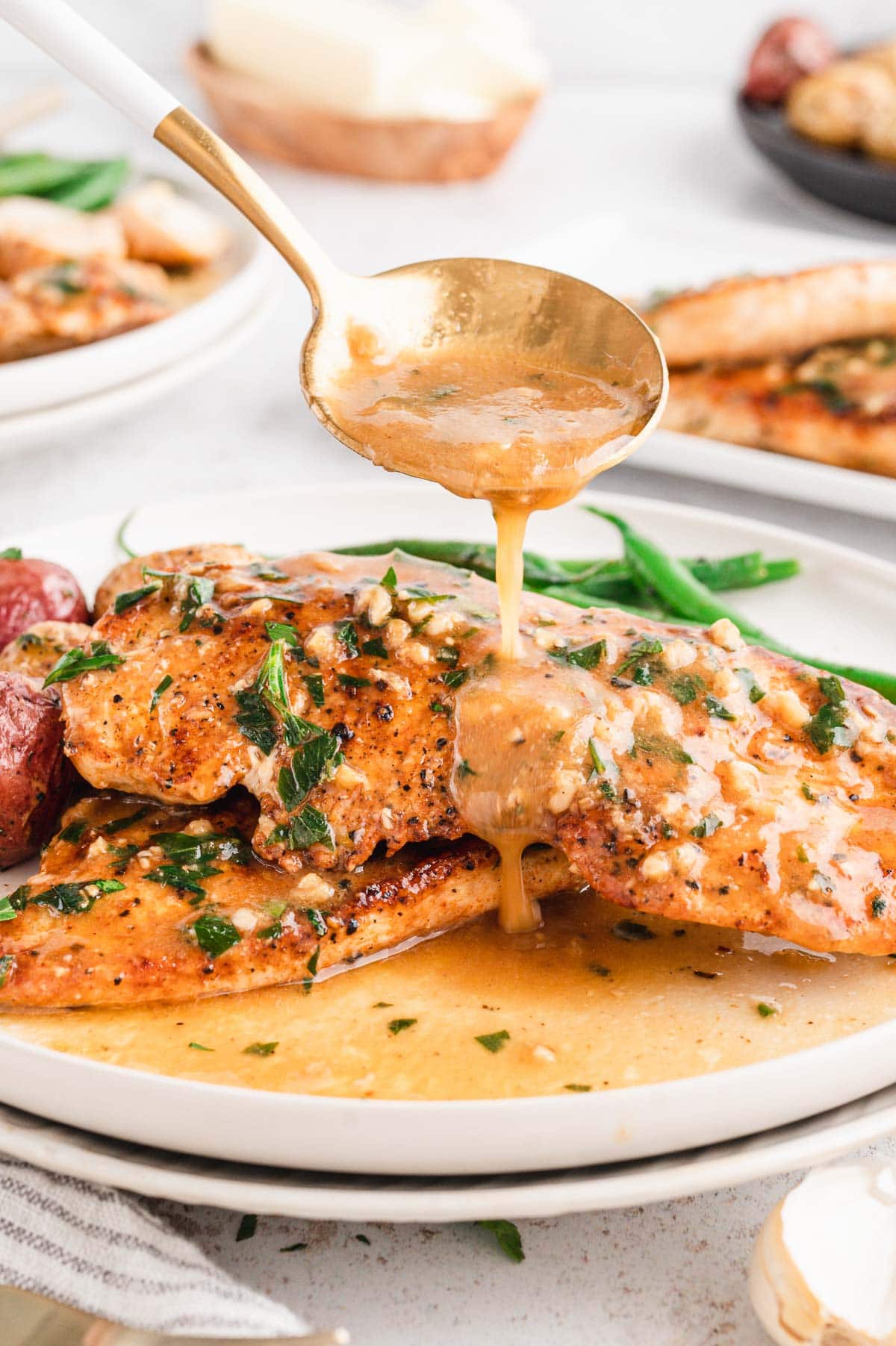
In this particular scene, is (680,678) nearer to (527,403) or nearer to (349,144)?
(527,403)

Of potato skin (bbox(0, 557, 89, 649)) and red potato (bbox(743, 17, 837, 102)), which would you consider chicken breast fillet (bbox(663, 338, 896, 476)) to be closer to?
potato skin (bbox(0, 557, 89, 649))

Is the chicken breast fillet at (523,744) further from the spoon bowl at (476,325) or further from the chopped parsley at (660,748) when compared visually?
the spoon bowl at (476,325)

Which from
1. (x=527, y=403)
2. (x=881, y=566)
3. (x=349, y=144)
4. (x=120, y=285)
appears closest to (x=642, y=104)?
(x=349, y=144)

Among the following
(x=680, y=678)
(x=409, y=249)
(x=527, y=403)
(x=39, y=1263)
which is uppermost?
(x=527, y=403)

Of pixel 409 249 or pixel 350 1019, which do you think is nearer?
pixel 350 1019

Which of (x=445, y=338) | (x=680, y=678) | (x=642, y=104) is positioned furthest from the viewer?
(x=642, y=104)

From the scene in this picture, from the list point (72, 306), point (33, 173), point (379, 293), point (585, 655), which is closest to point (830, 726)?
point (585, 655)
